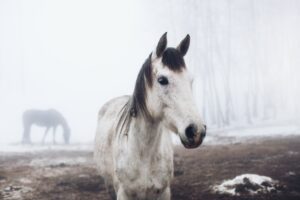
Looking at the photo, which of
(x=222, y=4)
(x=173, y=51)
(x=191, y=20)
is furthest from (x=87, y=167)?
(x=222, y=4)

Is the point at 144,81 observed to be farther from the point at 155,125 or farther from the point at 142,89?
the point at 155,125

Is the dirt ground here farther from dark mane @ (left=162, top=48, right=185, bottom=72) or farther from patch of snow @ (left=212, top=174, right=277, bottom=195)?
dark mane @ (left=162, top=48, right=185, bottom=72)

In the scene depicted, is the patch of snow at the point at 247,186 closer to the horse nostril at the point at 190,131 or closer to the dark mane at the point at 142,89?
the dark mane at the point at 142,89

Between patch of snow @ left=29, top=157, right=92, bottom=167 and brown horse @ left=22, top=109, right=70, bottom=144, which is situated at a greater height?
brown horse @ left=22, top=109, right=70, bottom=144

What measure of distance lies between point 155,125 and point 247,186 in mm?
4464

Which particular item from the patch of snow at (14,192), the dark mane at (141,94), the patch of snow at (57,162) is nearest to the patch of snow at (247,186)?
the dark mane at (141,94)

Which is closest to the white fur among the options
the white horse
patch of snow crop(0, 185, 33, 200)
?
the white horse

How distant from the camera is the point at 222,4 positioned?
35.3 meters

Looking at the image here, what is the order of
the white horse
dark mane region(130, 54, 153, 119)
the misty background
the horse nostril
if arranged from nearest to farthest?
the horse nostril → the white horse → dark mane region(130, 54, 153, 119) → the misty background

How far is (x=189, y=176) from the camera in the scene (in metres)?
9.27

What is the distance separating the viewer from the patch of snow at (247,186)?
6.98m

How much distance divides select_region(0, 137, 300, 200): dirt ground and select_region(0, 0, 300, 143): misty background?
18.9 meters

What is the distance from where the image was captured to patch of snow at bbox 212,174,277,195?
698 cm

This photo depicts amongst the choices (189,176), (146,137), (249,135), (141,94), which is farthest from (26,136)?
(141,94)
